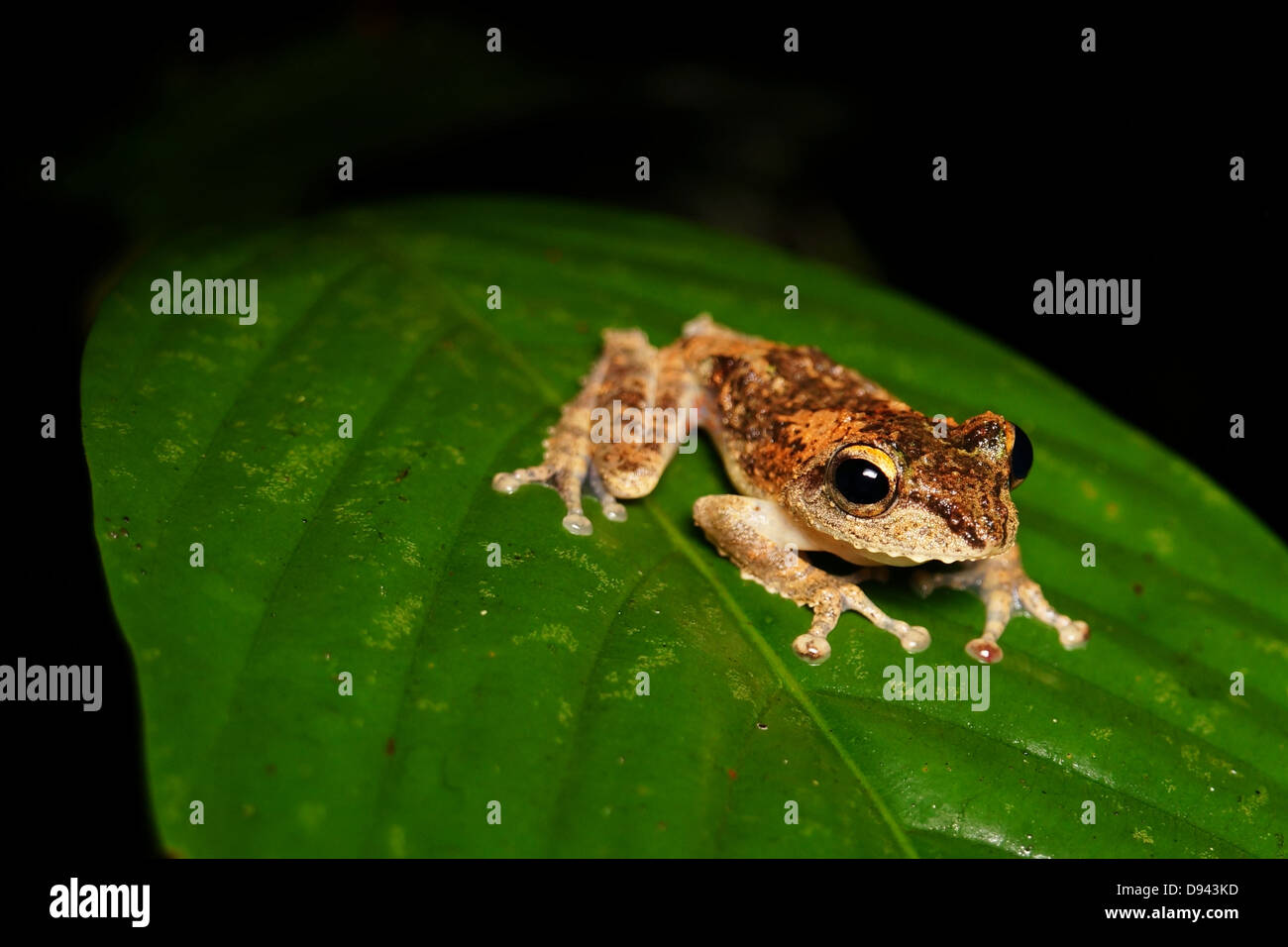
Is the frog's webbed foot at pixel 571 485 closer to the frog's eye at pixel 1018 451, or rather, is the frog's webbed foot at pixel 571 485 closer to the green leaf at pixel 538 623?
the green leaf at pixel 538 623

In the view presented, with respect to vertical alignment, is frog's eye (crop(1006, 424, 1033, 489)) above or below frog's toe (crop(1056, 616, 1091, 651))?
above

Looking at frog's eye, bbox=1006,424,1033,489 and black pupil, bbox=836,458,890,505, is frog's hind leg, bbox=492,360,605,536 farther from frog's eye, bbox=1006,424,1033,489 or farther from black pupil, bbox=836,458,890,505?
frog's eye, bbox=1006,424,1033,489

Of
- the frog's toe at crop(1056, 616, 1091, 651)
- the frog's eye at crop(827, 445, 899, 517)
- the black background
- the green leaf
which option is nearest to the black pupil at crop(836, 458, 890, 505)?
the frog's eye at crop(827, 445, 899, 517)

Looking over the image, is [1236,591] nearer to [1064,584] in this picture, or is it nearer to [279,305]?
[1064,584]

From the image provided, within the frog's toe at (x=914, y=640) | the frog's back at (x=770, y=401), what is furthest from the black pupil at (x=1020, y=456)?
the frog's toe at (x=914, y=640)

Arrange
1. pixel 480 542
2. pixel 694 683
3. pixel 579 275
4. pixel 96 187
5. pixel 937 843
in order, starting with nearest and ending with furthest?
pixel 937 843 < pixel 694 683 < pixel 480 542 < pixel 579 275 < pixel 96 187

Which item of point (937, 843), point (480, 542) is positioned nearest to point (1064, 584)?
point (937, 843)

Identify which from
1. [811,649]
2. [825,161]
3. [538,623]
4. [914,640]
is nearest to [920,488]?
[914,640]
